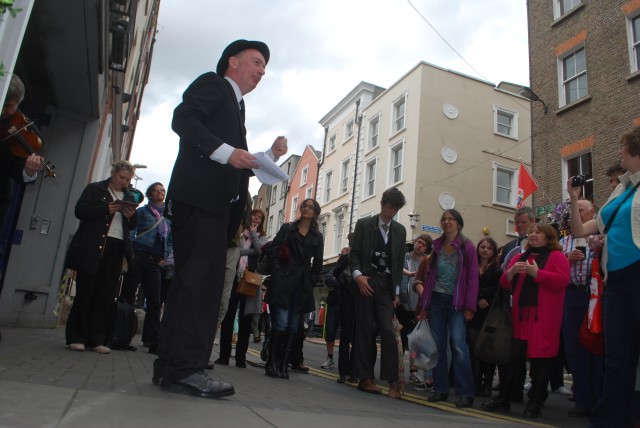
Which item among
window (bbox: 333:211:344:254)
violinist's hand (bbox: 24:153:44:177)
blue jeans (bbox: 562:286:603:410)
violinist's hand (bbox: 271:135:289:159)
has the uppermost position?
window (bbox: 333:211:344:254)

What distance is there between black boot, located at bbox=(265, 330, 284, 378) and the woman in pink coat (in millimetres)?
2173

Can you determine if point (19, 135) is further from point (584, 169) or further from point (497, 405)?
point (584, 169)

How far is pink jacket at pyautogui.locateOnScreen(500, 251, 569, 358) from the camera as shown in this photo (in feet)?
15.2

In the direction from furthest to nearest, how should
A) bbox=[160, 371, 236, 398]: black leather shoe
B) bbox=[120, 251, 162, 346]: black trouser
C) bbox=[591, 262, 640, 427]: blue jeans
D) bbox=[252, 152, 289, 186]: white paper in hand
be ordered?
bbox=[120, 251, 162, 346]: black trouser, bbox=[591, 262, 640, 427]: blue jeans, bbox=[252, 152, 289, 186]: white paper in hand, bbox=[160, 371, 236, 398]: black leather shoe

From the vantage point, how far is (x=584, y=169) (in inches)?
575

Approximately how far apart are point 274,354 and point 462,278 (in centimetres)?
217

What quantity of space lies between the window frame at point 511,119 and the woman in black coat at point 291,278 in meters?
21.8

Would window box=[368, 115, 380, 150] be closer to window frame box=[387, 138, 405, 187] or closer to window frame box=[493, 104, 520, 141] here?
window frame box=[387, 138, 405, 187]

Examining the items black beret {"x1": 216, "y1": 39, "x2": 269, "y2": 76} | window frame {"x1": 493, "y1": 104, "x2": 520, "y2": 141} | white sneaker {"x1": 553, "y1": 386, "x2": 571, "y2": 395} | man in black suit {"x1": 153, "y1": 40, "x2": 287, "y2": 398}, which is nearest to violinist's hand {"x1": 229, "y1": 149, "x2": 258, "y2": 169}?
man in black suit {"x1": 153, "y1": 40, "x2": 287, "y2": 398}

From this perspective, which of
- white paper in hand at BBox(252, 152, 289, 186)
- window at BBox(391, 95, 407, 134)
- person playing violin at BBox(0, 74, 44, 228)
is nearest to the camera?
white paper in hand at BBox(252, 152, 289, 186)

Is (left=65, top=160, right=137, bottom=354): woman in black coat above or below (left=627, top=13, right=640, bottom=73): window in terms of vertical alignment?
below

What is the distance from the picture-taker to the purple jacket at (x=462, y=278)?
199 inches

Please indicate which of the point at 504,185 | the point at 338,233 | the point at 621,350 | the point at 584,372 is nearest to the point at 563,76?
the point at 504,185

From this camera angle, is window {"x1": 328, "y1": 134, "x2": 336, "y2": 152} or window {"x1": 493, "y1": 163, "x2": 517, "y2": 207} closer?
window {"x1": 493, "y1": 163, "x2": 517, "y2": 207}
